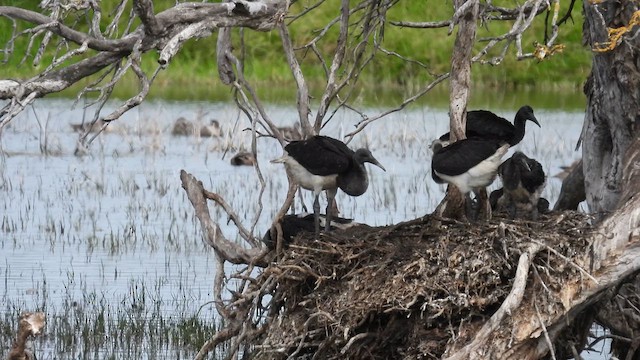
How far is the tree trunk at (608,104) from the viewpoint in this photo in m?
8.32

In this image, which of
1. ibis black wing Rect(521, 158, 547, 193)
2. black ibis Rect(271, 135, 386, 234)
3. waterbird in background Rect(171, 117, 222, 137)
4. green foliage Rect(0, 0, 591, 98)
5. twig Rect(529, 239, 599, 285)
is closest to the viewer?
twig Rect(529, 239, 599, 285)

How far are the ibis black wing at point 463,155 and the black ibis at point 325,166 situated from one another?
856 mm

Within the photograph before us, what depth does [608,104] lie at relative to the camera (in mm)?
8648

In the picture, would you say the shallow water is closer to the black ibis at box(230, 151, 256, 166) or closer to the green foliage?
the black ibis at box(230, 151, 256, 166)

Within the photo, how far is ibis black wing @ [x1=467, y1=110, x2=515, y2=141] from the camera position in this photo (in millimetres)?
9242

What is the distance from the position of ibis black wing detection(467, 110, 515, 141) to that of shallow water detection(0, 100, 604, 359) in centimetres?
238

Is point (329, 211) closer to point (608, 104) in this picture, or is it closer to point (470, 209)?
point (470, 209)

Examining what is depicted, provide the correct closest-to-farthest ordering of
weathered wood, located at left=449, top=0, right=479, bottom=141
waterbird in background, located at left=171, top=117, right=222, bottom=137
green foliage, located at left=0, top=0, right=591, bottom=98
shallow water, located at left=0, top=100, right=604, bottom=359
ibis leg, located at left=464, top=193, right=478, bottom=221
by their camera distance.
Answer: weathered wood, located at left=449, top=0, right=479, bottom=141 < ibis leg, located at left=464, top=193, right=478, bottom=221 < shallow water, located at left=0, top=100, right=604, bottom=359 < waterbird in background, located at left=171, top=117, right=222, bottom=137 < green foliage, located at left=0, top=0, right=591, bottom=98

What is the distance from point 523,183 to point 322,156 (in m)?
1.36

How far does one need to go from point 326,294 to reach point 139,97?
1958mm

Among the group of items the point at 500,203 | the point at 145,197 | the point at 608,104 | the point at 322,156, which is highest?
the point at 608,104

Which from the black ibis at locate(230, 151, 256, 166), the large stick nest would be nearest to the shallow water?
the black ibis at locate(230, 151, 256, 166)

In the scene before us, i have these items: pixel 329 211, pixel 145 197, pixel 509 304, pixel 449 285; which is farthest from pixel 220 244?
pixel 145 197

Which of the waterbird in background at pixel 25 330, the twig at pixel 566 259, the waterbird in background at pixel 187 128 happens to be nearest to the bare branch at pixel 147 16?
the waterbird in background at pixel 25 330
